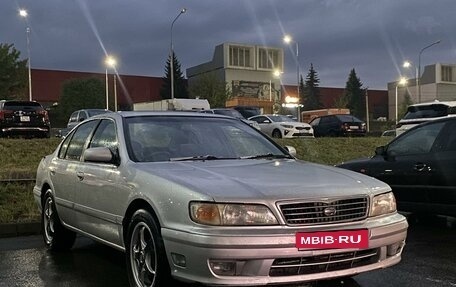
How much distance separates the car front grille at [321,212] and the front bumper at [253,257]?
0.20ft

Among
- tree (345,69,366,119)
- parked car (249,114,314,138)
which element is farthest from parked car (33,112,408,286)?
tree (345,69,366,119)

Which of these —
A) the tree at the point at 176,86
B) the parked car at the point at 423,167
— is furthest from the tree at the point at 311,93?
the parked car at the point at 423,167

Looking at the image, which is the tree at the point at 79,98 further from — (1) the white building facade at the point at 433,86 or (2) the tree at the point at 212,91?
(1) the white building facade at the point at 433,86

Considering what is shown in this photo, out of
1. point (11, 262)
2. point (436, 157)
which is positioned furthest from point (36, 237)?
point (436, 157)

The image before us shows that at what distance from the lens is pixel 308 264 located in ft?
12.6

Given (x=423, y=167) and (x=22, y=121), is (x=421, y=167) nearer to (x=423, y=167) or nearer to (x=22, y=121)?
(x=423, y=167)

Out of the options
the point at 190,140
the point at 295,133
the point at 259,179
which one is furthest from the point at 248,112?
the point at 259,179

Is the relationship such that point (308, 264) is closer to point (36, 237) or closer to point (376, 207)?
point (376, 207)

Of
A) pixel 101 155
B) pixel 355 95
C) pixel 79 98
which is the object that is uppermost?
pixel 355 95

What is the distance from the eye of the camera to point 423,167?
741 cm

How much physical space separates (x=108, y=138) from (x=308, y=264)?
250cm

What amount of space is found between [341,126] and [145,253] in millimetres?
23807

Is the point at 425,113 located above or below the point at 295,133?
above

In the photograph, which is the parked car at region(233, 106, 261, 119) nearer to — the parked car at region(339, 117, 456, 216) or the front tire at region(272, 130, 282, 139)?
the front tire at region(272, 130, 282, 139)
